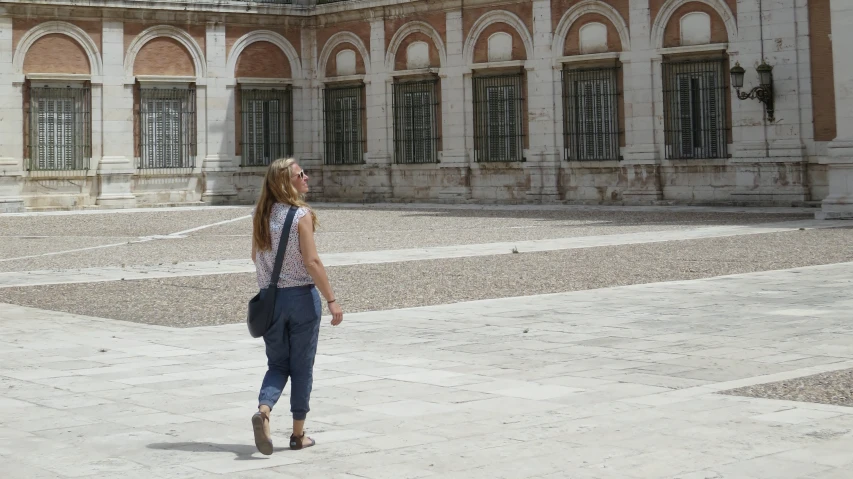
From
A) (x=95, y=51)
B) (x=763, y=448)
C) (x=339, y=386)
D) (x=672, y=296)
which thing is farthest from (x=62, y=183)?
(x=763, y=448)

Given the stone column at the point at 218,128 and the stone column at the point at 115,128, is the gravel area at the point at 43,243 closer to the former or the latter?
the stone column at the point at 115,128

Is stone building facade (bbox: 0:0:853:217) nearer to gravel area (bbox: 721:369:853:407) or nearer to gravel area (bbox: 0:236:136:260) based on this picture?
gravel area (bbox: 0:236:136:260)

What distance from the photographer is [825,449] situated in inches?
215

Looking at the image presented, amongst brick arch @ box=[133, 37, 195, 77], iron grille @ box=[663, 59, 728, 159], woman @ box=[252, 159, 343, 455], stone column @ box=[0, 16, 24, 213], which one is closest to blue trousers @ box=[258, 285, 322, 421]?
woman @ box=[252, 159, 343, 455]

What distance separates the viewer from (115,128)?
103 feet

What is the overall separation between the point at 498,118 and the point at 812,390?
23.7m

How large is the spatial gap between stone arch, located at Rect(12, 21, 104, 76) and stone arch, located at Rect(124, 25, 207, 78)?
29.1 inches

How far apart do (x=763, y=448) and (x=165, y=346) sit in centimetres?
501

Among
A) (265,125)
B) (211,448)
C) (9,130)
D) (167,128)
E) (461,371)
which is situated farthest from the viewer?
(265,125)

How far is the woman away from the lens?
20.0ft

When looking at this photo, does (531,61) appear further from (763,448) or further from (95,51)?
(763,448)

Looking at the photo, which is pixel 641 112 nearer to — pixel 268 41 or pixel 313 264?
pixel 268 41

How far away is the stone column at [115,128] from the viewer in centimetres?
3133

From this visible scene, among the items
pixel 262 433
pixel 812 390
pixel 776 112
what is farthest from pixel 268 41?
pixel 262 433
